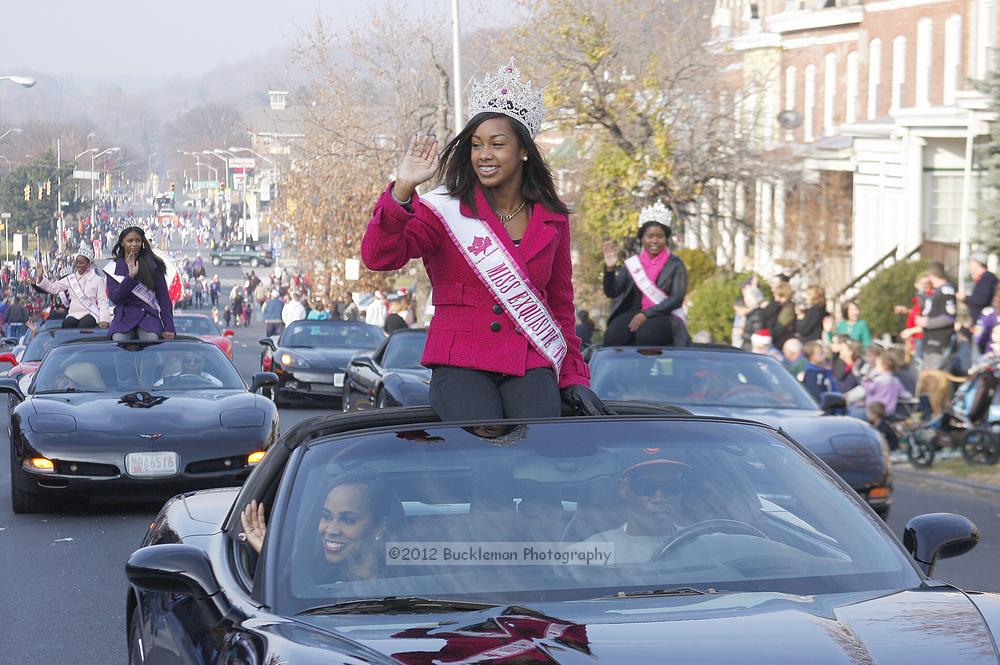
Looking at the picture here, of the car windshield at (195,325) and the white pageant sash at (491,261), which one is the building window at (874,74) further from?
the white pageant sash at (491,261)

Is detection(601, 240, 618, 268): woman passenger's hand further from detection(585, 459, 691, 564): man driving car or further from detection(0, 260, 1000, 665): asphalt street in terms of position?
detection(585, 459, 691, 564): man driving car

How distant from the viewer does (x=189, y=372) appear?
40.5 ft

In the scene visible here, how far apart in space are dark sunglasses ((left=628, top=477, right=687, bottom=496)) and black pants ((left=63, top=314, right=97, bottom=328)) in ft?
46.6

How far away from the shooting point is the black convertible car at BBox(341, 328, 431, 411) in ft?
52.0

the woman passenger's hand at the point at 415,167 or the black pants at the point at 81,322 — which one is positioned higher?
the woman passenger's hand at the point at 415,167

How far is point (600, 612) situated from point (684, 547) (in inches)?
21.9

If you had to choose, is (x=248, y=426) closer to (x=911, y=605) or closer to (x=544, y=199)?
(x=544, y=199)

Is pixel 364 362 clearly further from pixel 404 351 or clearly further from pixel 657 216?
pixel 657 216

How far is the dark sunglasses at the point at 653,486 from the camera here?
416 cm

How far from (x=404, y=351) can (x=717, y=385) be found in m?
7.32

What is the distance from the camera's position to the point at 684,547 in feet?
13.2

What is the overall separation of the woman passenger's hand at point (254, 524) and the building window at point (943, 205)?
1138 inches

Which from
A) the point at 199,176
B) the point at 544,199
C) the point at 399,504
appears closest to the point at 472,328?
the point at 544,199

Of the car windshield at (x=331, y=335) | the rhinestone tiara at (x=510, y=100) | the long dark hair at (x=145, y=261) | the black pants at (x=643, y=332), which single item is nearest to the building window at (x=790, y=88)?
the car windshield at (x=331, y=335)
